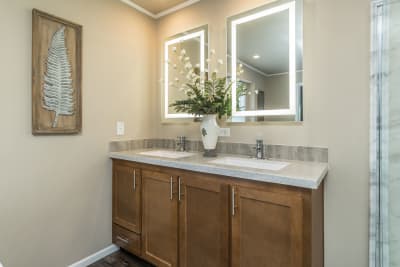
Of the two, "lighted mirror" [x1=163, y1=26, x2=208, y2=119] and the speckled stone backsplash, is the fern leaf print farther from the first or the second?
"lighted mirror" [x1=163, y1=26, x2=208, y2=119]

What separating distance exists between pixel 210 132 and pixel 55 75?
4.30 feet

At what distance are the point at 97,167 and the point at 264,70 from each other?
1728 mm

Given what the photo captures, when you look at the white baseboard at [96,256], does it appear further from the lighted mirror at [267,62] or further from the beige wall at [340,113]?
the beige wall at [340,113]

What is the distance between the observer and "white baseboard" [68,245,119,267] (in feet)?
6.21

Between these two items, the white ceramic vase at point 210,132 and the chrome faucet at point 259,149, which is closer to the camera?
the chrome faucet at point 259,149

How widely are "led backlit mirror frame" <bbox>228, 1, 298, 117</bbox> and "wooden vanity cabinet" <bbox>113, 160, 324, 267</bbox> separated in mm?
659

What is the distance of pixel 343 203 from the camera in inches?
56.4

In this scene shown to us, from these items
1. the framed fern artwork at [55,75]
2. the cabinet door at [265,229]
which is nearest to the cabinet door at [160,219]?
the cabinet door at [265,229]

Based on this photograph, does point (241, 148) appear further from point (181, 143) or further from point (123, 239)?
point (123, 239)

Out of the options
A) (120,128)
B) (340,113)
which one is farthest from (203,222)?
(120,128)

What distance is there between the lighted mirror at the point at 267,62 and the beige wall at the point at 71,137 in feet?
3.53

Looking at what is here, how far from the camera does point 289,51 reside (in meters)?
1.67

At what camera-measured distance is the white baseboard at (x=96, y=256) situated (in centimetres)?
189

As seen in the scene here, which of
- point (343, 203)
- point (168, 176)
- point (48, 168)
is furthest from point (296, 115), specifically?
point (48, 168)
